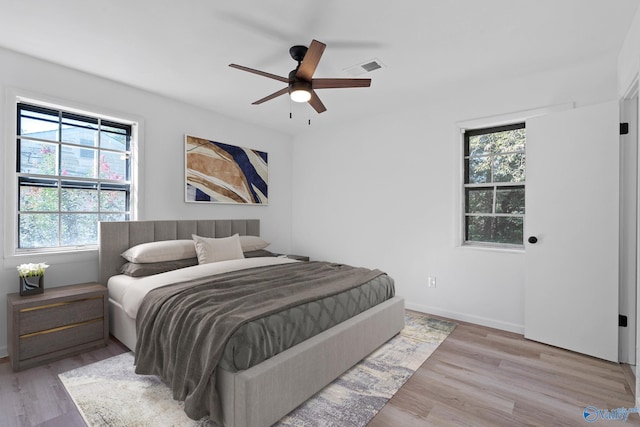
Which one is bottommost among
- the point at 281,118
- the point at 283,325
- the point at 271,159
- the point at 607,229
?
the point at 283,325

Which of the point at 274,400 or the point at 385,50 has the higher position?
the point at 385,50

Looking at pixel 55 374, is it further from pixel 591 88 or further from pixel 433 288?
pixel 591 88

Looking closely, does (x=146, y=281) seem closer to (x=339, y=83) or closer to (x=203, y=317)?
(x=203, y=317)

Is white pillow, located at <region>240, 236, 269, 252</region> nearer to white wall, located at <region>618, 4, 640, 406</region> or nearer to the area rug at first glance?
the area rug

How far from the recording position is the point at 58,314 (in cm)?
251

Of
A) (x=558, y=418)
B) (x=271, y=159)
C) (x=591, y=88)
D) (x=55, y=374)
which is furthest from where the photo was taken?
(x=271, y=159)

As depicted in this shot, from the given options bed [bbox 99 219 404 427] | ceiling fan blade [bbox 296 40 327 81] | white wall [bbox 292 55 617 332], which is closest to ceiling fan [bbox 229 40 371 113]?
ceiling fan blade [bbox 296 40 327 81]

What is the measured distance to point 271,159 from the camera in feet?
16.3

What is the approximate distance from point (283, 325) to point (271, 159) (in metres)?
3.47

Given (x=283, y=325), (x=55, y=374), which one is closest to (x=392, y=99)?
(x=283, y=325)

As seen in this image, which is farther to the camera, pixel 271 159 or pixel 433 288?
pixel 271 159

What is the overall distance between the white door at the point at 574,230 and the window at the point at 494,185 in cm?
35

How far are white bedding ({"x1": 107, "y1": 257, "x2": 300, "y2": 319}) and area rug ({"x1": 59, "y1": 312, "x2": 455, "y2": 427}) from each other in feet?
1.52

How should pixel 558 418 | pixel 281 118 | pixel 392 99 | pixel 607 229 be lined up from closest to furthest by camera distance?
pixel 558 418 < pixel 607 229 < pixel 392 99 < pixel 281 118
